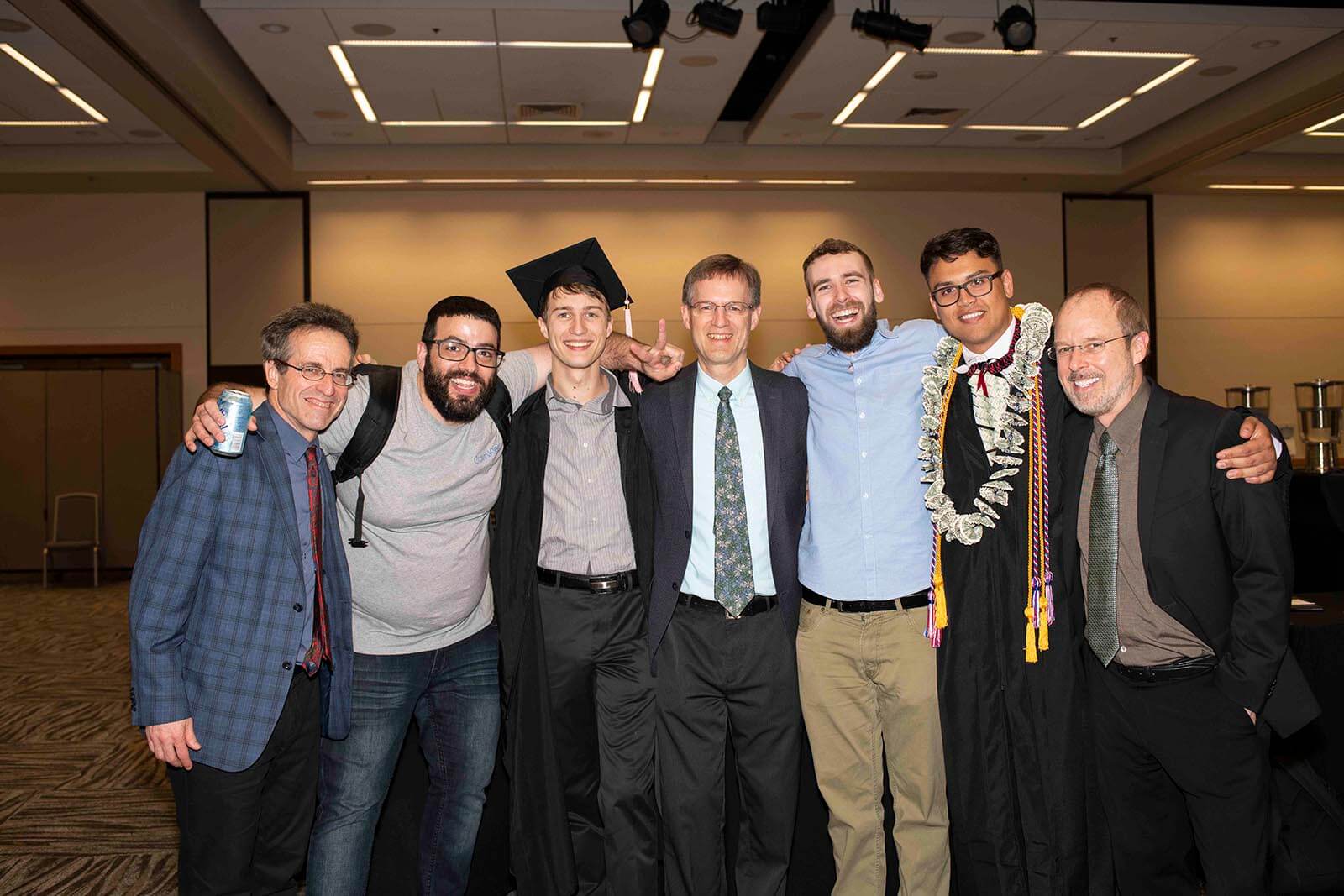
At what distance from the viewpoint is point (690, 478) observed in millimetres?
2580

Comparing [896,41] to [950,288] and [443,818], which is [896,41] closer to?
[950,288]

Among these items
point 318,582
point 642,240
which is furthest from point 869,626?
point 642,240

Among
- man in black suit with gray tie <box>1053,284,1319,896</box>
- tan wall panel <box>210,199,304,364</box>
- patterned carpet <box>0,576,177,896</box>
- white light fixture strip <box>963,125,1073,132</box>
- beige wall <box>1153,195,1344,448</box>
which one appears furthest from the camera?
beige wall <box>1153,195,1344,448</box>

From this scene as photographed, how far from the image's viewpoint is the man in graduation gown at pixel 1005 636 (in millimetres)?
2377

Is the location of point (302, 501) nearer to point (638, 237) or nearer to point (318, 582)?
point (318, 582)

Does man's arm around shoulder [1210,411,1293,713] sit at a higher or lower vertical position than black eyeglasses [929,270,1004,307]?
lower

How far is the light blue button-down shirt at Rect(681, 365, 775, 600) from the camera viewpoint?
2.55 meters

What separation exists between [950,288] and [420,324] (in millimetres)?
8889

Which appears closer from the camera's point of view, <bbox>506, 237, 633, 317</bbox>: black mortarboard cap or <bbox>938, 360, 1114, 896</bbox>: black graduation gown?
<bbox>938, 360, 1114, 896</bbox>: black graduation gown

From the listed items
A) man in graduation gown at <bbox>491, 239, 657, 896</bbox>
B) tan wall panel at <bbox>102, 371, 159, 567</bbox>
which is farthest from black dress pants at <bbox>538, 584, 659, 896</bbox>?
tan wall panel at <bbox>102, 371, 159, 567</bbox>

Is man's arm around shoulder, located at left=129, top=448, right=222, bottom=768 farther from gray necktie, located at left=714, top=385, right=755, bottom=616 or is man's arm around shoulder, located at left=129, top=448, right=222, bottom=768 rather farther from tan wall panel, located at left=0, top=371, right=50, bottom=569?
tan wall panel, located at left=0, top=371, right=50, bottom=569

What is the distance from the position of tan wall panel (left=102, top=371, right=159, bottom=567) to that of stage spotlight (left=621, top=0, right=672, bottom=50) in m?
7.07

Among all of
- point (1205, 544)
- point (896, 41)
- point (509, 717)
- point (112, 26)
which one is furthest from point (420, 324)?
point (1205, 544)

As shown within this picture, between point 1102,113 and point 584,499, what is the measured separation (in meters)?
8.34
